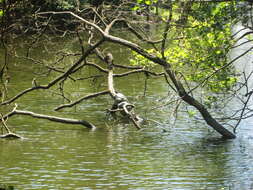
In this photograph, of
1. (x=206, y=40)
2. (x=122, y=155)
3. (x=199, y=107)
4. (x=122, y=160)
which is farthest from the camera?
(x=199, y=107)

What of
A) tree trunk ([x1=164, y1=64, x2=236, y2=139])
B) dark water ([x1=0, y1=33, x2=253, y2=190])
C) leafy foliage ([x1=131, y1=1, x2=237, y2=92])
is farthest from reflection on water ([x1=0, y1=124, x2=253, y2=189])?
leafy foliage ([x1=131, y1=1, x2=237, y2=92])

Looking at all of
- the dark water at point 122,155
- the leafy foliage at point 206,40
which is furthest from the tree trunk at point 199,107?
the leafy foliage at point 206,40

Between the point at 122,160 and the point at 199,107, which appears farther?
the point at 199,107

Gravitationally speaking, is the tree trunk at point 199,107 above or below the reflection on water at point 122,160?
above

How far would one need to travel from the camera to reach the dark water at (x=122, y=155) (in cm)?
1598

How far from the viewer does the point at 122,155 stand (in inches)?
744

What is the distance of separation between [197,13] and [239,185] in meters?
4.21

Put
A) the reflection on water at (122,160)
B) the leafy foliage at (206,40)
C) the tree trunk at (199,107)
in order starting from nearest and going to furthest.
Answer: the leafy foliage at (206,40), the reflection on water at (122,160), the tree trunk at (199,107)

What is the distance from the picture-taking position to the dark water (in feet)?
52.4

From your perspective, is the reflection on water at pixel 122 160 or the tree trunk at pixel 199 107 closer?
the reflection on water at pixel 122 160

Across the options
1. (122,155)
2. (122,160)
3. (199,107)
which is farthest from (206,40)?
(122,160)

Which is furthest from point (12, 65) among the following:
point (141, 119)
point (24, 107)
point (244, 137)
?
point (244, 137)

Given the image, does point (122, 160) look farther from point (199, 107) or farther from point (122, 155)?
point (199, 107)

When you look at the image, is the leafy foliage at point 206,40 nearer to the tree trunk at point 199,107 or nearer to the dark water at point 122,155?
the tree trunk at point 199,107
